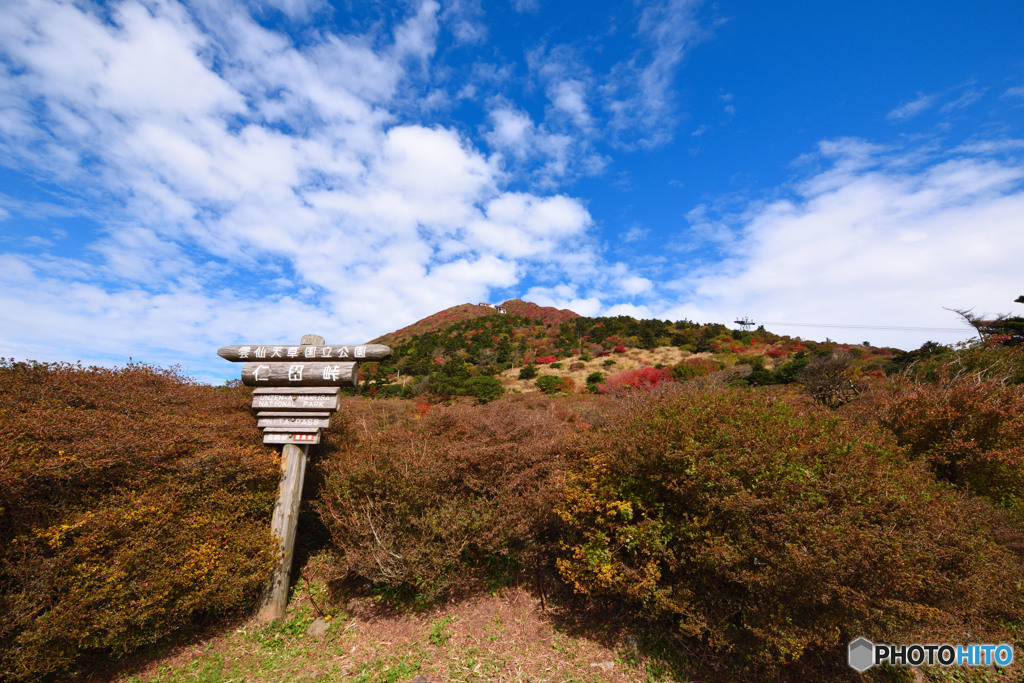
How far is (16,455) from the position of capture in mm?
4445

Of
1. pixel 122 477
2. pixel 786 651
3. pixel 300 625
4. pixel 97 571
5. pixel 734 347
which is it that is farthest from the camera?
pixel 734 347

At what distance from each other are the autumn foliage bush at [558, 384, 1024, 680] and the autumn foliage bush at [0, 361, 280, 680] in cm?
509

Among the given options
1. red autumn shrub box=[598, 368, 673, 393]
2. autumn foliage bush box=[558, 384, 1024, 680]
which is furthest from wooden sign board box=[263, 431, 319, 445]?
red autumn shrub box=[598, 368, 673, 393]

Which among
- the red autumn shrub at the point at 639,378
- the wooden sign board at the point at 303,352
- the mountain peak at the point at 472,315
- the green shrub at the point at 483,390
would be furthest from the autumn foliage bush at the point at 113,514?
the mountain peak at the point at 472,315

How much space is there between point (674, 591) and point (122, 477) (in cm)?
741

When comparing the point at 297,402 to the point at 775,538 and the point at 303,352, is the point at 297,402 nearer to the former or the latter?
the point at 303,352

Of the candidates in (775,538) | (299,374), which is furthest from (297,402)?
(775,538)

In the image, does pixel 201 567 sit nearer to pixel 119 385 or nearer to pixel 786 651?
pixel 119 385

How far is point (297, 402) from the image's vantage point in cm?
720

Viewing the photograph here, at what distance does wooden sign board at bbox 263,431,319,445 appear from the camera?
23.2ft

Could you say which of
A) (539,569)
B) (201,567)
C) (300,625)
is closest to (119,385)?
(201,567)

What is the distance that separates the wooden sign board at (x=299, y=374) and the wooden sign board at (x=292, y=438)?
34.2 inches

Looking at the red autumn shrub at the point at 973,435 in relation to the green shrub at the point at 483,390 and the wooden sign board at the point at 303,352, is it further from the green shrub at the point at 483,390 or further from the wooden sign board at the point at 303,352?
the green shrub at the point at 483,390

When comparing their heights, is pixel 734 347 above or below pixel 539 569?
above
